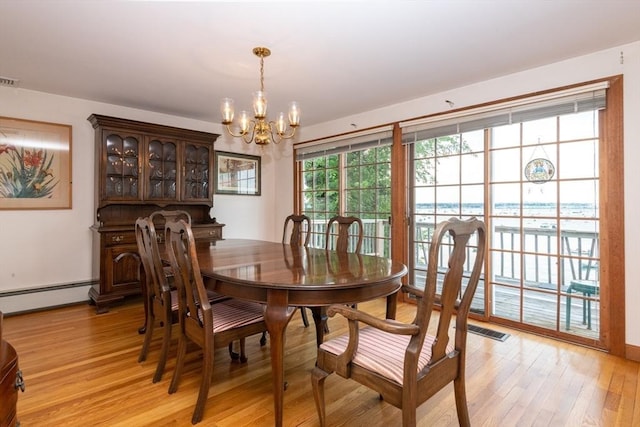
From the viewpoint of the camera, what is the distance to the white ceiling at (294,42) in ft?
6.74

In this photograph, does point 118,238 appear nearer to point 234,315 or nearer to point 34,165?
point 34,165

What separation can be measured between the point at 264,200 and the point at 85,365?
11.3ft

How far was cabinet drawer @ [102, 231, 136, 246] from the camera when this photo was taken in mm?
3514

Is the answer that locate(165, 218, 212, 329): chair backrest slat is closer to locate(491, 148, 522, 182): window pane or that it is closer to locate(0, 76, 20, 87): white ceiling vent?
locate(0, 76, 20, 87): white ceiling vent

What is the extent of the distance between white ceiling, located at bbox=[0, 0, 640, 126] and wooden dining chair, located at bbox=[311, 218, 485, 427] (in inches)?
63.6

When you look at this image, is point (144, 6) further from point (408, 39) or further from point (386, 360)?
point (386, 360)

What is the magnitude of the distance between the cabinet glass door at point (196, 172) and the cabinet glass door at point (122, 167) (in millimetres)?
581

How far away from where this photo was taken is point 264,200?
5461mm

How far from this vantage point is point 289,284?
5.24ft

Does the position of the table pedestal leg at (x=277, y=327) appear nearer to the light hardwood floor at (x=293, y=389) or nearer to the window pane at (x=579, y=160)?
the light hardwood floor at (x=293, y=389)

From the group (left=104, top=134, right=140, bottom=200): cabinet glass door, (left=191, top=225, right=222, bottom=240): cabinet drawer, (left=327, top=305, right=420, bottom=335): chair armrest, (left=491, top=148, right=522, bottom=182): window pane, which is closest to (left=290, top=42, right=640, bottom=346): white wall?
(left=491, top=148, right=522, bottom=182): window pane

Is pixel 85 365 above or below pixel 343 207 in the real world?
below

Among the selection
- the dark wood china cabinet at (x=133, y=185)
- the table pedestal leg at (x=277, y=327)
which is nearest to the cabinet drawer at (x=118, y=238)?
the dark wood china cabinet at (x=133, y=185)

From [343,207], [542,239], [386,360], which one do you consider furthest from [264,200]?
[386,360]
